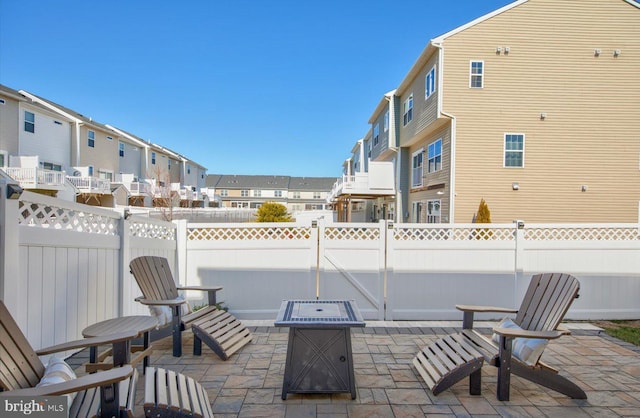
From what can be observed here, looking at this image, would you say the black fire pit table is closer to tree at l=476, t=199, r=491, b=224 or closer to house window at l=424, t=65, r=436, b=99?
tree at l=476, t=199, r=491, b=224

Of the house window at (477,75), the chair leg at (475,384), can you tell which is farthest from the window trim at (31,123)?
the chair leg at (475,384)

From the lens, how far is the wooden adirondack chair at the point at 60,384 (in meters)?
1.88

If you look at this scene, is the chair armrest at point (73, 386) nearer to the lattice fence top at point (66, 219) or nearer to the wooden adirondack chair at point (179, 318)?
the lattice fence top at point (66, 219)

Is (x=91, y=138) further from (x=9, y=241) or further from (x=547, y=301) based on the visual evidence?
(x=547, y=301)

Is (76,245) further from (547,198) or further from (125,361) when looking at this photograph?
(547,198)

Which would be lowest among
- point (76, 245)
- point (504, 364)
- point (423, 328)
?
point (423, 328)

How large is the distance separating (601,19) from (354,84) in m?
11.4

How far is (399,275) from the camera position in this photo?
19.5 ft

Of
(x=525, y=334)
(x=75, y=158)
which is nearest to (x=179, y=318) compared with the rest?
(x=525, y=334)

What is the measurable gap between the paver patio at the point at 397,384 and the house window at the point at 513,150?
29.2ft

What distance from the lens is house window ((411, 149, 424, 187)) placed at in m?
16.8

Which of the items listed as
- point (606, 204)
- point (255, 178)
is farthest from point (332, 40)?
point (255, 178)

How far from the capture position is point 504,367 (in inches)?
126

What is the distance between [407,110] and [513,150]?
5.85 meters
